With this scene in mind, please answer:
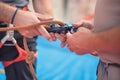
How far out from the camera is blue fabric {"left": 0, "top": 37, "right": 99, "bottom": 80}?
1.80 metres

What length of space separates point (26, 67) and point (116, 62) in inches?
25.2

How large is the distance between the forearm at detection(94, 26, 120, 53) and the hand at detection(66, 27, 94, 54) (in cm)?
3

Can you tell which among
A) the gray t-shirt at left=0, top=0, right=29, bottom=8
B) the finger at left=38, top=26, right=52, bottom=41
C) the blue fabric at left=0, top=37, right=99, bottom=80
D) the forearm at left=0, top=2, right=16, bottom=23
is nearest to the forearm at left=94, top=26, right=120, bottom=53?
the finger at left=38, top=26, right=52, bottom=41

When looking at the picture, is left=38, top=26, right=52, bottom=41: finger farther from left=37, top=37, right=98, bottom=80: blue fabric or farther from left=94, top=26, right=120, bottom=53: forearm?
left=37, top=37, right=98, bottom=80: blue fabric

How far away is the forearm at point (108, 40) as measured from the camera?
2.53 ft

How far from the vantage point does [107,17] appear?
2.72 ft

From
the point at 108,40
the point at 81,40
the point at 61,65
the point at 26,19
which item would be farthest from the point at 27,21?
the point at 61,65

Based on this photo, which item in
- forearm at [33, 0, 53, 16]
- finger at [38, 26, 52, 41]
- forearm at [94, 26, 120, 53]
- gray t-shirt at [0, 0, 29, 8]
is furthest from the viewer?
forearm at [33, 0, 53, 16]

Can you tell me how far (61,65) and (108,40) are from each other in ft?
3.74

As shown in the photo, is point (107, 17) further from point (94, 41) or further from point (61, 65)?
point (61, 65)

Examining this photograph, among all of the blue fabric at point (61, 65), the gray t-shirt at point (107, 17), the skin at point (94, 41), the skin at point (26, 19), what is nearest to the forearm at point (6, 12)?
the skin at point (26, 19)

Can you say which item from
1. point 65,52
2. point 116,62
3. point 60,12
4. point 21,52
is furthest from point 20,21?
point 60,12

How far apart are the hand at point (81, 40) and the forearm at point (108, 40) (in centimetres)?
3

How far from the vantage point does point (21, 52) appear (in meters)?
1.32
